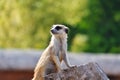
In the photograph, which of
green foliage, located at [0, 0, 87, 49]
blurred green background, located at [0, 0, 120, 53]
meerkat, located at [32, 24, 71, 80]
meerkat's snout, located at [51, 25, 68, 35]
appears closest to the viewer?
meerkat, located at [32, 24, 71, 80]

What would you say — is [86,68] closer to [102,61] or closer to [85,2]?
[102,61]

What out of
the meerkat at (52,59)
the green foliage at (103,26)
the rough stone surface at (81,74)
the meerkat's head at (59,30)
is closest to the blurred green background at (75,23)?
the green foliage at (103,26)

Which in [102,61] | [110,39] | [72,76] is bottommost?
[72,76]

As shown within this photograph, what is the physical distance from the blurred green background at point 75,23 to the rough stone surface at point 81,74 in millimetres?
12169

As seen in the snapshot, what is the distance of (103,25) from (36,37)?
2.58 meters

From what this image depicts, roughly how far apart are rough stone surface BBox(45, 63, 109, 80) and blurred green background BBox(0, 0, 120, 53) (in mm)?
12169

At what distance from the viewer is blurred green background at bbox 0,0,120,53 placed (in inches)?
787

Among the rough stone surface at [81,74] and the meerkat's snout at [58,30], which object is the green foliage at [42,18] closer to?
the meerkat's snout at [58,30]

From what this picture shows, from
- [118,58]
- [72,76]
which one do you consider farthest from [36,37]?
[72,76]

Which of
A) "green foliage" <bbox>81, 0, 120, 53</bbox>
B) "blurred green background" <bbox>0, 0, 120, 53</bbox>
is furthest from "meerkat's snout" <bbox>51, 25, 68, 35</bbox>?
"green foliage" <bbox>81, 0, 120, 53</bbox>

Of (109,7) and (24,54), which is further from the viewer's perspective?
(109,7)

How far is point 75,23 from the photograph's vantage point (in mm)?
21297

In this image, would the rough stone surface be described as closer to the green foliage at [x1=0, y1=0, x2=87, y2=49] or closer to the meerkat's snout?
the meerkat's snout

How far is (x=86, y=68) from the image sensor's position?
6.71m
